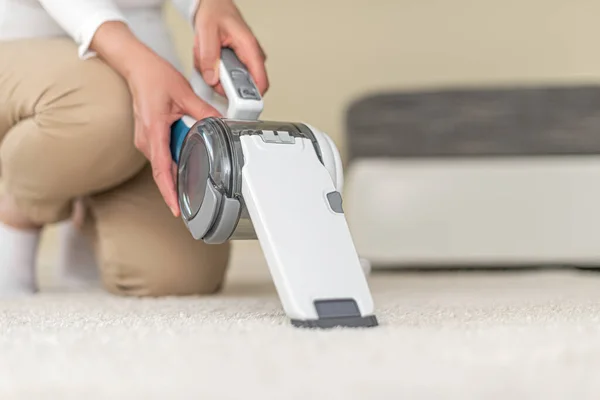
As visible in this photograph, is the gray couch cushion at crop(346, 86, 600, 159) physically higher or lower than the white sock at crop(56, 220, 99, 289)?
lower

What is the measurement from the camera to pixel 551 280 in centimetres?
131

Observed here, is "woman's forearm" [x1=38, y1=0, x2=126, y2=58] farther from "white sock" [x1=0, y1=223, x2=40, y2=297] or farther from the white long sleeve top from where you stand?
"white sock" [x1=0, y1=223, x2=40, y2=297]

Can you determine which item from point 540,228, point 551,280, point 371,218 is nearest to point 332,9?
point 371,218

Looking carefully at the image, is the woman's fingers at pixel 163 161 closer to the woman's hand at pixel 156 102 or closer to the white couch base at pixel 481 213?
the woman's hand at pixel 156 102

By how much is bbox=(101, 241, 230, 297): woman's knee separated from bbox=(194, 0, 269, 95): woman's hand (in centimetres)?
29

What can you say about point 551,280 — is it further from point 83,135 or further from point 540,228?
point 83,135

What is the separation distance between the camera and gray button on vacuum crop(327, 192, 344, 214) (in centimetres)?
73

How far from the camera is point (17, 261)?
1106mm

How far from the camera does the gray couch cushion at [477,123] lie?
5.69ft

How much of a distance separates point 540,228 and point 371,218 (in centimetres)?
34

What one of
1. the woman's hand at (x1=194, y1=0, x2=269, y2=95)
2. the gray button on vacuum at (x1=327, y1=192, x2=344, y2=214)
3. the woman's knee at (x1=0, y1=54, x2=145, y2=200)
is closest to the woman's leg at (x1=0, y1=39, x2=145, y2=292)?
the woman's knee at (x1=0, y1=54, x2=145, y2=200)

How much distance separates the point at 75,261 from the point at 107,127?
0.39 meters

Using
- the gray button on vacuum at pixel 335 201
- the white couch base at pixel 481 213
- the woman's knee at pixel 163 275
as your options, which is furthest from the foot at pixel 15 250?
the white couch base at pixel 481 213

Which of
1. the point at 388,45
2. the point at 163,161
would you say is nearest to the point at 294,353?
the point at 163,161
